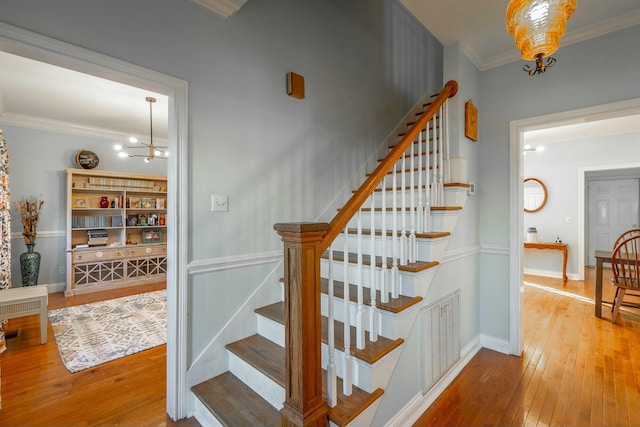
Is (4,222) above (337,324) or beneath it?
above

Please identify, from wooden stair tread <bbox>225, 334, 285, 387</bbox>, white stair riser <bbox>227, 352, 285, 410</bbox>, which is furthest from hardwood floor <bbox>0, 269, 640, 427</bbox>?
wooden stair tread <bbox>225, 334, 285, 387</bbox>

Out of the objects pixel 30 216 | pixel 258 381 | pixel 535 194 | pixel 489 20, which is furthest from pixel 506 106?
pixel 30 216

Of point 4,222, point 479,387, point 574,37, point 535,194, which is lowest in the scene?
point 479,387

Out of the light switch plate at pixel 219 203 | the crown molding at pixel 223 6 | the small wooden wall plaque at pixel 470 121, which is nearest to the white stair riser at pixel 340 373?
the light switch plate at pixel 219 203

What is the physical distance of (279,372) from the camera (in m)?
1.56

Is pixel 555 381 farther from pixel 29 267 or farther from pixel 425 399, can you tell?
pixel 29 267

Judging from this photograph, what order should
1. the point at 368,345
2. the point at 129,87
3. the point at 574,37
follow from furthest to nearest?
1. the point at 129,87
2. the point at 574,37
3. the point at 368,345

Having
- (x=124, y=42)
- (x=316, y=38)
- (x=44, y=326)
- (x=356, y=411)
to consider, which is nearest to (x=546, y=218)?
(x=316, y=38)

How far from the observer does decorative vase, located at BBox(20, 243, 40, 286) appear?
386 centimetres

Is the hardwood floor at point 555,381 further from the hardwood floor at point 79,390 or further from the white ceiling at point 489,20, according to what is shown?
the white ceiling at point 489,20

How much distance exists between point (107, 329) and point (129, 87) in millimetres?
2683

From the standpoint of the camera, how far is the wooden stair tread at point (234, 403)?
145cm

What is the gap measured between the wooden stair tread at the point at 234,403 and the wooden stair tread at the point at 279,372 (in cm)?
12

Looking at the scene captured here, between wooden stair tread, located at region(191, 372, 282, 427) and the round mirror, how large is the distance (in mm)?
6340
